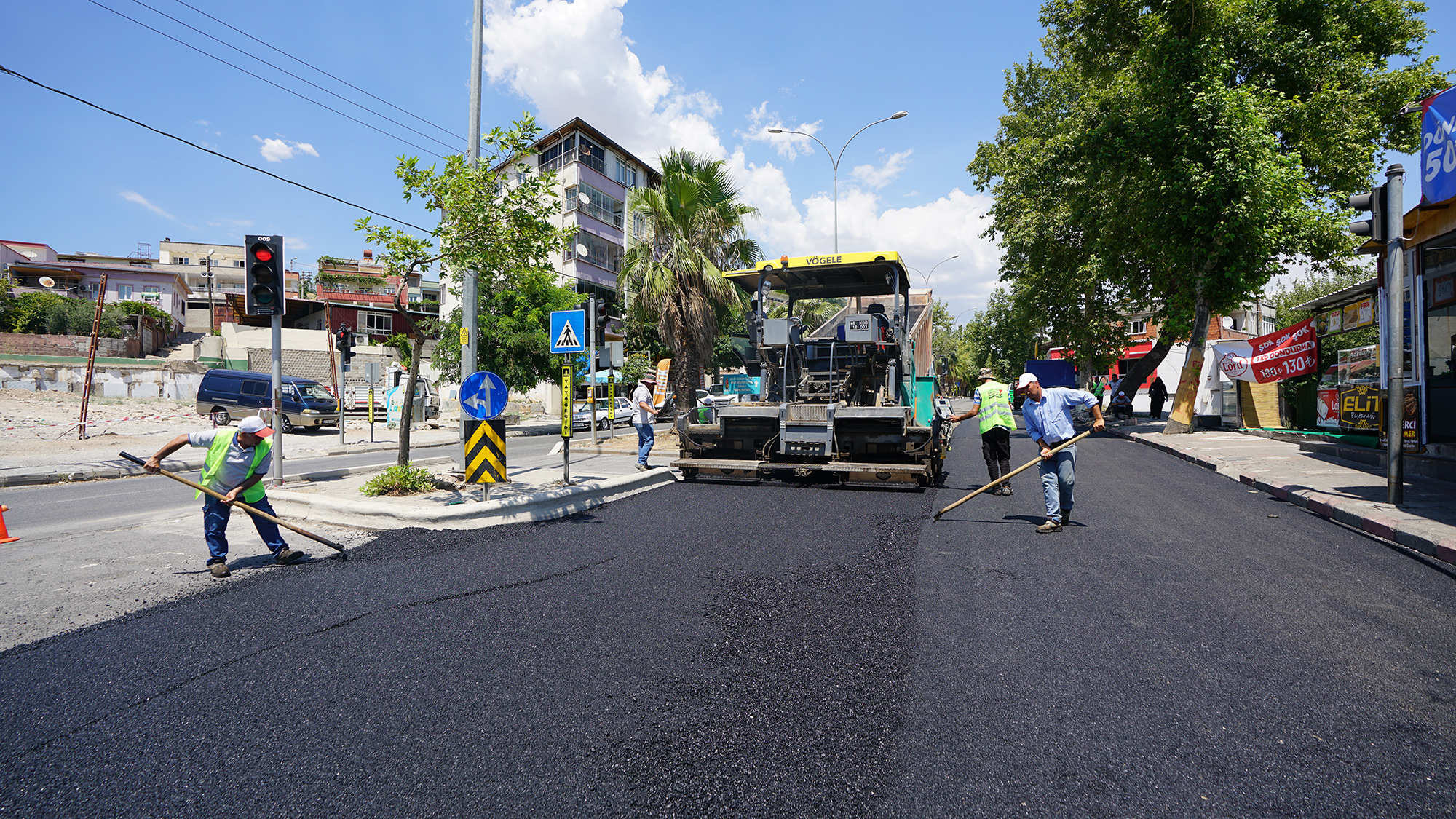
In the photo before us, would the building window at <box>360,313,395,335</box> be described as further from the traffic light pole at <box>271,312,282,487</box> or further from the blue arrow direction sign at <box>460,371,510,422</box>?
the blue arrow direction sign at <box>460,371,510,422</box>

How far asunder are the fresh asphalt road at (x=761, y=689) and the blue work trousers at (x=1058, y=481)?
33.1 inches

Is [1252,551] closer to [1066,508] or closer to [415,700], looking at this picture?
[1066,508]

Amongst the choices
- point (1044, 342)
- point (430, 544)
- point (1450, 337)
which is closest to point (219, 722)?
point (430, 544)

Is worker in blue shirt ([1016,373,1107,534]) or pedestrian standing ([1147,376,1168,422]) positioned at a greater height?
pedestrian standing ([1147,376,1168,422])

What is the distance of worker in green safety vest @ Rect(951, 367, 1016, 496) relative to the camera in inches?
346

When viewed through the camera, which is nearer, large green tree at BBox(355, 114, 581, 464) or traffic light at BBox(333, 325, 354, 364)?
large green tree at BBox(355, 114, 581, 464)

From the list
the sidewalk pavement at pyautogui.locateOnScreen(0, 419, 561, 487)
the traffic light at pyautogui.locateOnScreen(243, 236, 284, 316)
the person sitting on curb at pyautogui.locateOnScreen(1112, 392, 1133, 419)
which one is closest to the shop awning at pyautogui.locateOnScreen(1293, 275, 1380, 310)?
the person sitting on curb at pyautogui.locateOnScreen(1112, 392, 1133, 419)

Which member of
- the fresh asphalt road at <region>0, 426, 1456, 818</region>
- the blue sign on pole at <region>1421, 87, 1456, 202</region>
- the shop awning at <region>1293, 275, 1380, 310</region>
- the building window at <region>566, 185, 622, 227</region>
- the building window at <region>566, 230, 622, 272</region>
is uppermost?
the building window at <region>566, 185, 622, 227</region>

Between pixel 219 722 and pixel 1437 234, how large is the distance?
43.7 ft

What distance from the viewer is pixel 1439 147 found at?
826cm

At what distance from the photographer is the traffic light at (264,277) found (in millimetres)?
8923

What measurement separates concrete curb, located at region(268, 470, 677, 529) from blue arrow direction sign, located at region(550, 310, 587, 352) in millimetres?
2066

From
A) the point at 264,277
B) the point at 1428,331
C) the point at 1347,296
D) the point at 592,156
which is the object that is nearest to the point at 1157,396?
the point at 1347,296

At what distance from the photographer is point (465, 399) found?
25.3 ft
